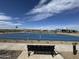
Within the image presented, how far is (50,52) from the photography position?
12.7m

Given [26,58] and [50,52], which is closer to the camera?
[26,58]

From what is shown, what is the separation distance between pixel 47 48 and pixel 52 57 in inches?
50.2

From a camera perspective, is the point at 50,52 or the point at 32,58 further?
the point at 50,52

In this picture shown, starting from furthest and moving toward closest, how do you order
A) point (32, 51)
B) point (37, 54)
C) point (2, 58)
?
1. point (32, 51)
2. point (37, 54)
3. point (2, 58)

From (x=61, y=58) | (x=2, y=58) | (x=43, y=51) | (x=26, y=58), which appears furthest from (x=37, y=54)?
(x=2, y=58)

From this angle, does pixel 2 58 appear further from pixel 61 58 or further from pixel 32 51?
pixel 61 58

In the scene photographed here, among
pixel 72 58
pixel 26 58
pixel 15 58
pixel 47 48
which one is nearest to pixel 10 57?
pixel 15 58

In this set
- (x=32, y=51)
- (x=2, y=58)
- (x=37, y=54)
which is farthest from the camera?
(x=32, y=51)

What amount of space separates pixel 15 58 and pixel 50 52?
→ 10.9 feet

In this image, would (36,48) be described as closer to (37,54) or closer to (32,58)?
(37,54)

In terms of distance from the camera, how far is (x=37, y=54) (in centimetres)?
1245

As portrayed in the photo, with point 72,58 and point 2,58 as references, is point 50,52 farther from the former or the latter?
point 2,58

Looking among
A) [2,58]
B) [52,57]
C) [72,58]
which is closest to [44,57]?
[52,57]

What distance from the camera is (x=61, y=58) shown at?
36.7 ft
